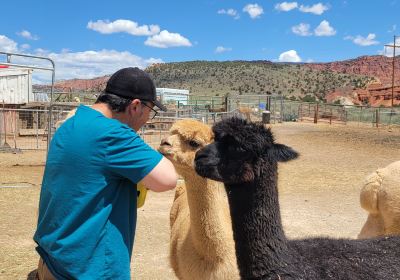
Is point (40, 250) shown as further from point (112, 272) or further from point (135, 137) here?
point (135, 137)

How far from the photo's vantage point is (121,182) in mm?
1981

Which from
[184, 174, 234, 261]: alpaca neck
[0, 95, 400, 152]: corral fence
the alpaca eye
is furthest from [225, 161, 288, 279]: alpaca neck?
[0, 95, 400, 152]: corral fence

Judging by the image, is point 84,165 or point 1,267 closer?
point 84,165

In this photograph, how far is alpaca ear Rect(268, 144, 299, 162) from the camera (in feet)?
8.75

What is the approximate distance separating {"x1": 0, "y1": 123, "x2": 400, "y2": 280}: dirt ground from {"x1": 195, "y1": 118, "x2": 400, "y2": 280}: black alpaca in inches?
102

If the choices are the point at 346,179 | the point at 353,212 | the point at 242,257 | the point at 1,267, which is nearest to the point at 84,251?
the point at 242,257

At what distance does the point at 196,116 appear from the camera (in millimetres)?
18594

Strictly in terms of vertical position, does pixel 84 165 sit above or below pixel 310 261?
above

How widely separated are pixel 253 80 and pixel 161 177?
3398 inches

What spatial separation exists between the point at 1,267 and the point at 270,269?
3.84 metres

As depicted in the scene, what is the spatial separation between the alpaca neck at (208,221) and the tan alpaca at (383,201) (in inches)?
59.9

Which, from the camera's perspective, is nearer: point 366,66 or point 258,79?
point 258,79

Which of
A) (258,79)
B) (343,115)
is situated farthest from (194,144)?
(258,79)

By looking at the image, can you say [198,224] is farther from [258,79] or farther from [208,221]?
[258,79]
